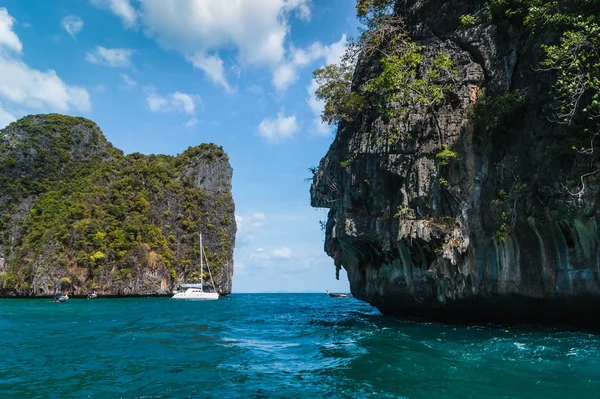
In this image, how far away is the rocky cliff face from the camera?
13258mm

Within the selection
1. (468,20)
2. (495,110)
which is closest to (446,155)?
(495,110)

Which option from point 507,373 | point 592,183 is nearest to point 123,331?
point 507,373

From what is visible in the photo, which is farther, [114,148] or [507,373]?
[114,148]

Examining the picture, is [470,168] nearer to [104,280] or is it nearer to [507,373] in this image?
[507,373]

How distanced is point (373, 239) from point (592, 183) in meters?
9.36

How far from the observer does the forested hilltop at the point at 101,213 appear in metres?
57.5

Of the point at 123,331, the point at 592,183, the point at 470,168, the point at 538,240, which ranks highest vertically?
the point at 470,168

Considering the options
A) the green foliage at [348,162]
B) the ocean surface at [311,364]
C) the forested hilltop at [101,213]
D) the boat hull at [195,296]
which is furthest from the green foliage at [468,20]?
the forested hilltop at [101,213]

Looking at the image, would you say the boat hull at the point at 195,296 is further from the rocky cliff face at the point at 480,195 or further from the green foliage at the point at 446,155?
the green foliage at the point at 446,155

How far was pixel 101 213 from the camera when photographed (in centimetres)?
6250

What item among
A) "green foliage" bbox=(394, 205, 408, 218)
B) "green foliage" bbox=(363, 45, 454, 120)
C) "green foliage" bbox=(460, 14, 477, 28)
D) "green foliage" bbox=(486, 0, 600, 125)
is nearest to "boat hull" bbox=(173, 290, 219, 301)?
"green foliage" bbox=(394, 205, 408, 218)

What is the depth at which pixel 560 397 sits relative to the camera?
756 cm

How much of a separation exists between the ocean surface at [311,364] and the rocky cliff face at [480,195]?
1.82m

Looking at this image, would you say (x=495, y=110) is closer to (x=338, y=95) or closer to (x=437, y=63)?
(x=437, y=63)
